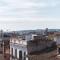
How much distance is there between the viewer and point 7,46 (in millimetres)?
25125

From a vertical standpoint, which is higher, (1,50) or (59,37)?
(59,37)

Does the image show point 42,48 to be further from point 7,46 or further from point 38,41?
point 7,46

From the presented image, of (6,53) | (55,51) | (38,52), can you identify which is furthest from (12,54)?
(55,51)

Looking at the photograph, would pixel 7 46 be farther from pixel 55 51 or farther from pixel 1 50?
pixel 55 51

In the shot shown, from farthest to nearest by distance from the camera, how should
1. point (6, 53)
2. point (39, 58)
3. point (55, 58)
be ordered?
point (6, 53), point (39, 58), point (55, 58)

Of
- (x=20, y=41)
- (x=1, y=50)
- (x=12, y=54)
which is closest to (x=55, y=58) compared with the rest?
(x=20, y=41)

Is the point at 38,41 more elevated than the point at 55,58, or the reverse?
the point at 38,41

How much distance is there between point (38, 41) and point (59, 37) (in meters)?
6.70

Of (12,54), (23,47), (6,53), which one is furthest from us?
(6,53)

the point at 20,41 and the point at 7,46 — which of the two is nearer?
the point at 20,41

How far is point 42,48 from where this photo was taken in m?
20.5

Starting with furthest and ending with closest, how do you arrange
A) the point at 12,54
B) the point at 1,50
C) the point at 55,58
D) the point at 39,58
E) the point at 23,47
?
the point at 1,50 → the point at 12,54 → the point at 23,47 → the point at 39,58 → the point at 55,58

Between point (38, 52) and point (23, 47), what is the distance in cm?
156

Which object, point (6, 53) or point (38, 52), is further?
point (6, 53)
